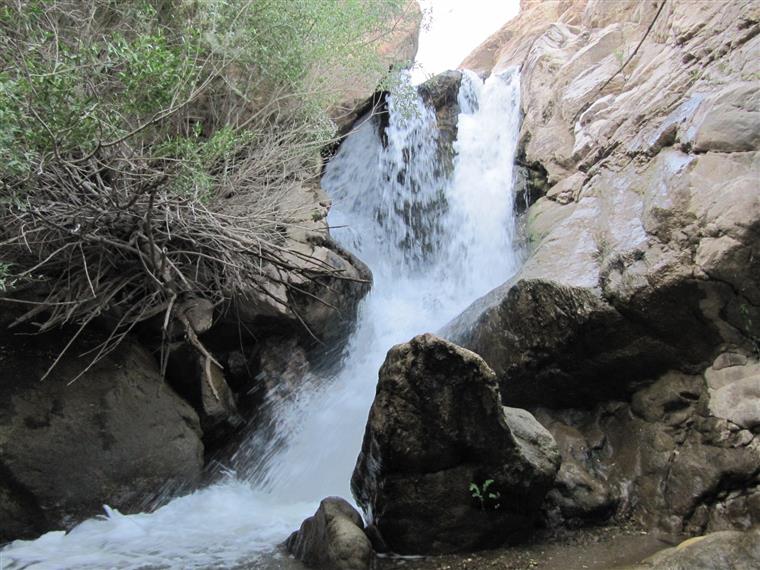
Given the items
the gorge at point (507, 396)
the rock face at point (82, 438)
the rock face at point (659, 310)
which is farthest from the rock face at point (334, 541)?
the rock face at point (82, 438)

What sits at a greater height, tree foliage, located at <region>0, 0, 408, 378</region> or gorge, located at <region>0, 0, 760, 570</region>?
tree foliage, located at <region>0, 0, 408, 378</region>

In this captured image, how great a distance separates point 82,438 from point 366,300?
436cm

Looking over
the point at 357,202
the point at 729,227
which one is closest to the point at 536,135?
the point at 357,202

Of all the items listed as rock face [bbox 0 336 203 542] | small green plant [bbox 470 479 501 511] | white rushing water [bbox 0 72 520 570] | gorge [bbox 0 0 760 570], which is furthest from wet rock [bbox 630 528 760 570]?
rock face [bbox 0 336 203 542]

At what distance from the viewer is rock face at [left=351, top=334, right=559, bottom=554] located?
4102mm

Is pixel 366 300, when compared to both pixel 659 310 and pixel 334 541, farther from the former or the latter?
pixel 334 541

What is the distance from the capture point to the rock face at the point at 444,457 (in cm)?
410

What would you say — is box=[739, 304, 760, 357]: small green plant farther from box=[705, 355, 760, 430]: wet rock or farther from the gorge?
box=[705, 355, 760, 430]: wet rock

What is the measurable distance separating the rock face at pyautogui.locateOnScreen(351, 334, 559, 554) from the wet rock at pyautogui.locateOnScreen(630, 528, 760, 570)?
1086 mm

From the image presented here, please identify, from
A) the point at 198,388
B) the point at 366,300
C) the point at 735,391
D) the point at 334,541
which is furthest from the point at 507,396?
the point at 198,388

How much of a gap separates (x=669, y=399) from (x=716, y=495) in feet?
2.99

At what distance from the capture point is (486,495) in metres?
4.18

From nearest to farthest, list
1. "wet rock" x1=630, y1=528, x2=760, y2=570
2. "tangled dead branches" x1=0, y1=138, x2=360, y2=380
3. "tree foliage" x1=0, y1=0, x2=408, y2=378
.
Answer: "wet rock" x1=630, y1=528, x2=760, y2=570 → "tree foliage" x1=0, y1=0, x2=408, y2=378 → "tangled dead branches" x1=0, y1=138, x2=360, y2=380

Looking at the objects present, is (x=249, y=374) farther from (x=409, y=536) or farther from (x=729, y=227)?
(x=729, y=227)
